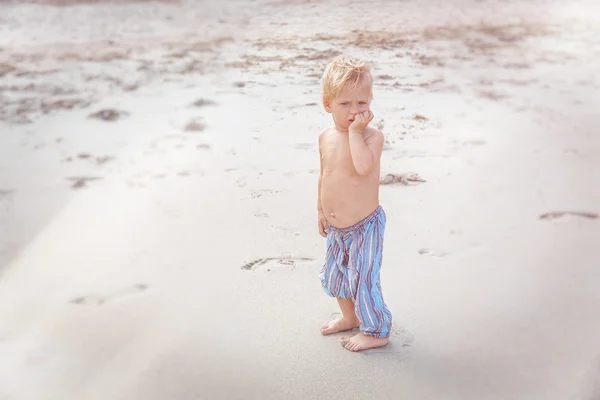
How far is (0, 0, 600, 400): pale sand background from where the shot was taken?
205 centimetres

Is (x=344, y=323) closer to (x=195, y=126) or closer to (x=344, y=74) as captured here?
(x=344, y=74)

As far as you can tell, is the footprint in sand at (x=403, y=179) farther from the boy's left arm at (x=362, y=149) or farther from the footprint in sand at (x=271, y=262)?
the boy's left arm at (x=362, y=149)

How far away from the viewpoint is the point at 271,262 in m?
2.65

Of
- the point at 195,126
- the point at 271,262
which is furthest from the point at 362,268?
the point at 195,126

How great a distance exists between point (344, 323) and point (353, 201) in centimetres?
46

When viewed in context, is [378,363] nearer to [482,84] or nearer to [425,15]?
[482,84]

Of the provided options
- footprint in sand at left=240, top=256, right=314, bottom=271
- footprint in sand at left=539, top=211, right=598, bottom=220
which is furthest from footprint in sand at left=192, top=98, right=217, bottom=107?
footprint in sand at left=539, top=211, right=598, bottom=220

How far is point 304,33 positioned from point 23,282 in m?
4.56

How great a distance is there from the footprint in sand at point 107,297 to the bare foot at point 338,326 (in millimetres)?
766

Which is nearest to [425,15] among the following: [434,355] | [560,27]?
[560,27]

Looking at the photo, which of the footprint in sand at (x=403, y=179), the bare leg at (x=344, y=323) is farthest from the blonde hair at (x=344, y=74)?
the footprint in sand at (x=403, y=179)

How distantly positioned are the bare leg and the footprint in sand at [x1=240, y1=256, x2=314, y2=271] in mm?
458

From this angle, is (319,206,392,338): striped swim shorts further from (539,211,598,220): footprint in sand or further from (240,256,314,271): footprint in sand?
(539,211,598,220): footprint in sand

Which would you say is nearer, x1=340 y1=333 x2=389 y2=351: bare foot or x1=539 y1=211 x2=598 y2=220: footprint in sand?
x1=340 y1=333 x2=389 y2=351: bare foot
